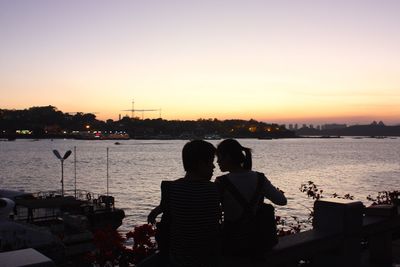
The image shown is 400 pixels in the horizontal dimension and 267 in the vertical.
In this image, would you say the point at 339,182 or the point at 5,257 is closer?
the point at 5,257

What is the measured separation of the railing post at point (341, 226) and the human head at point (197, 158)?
2192 mm

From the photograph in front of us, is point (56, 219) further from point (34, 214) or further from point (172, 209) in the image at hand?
point (172, 209)

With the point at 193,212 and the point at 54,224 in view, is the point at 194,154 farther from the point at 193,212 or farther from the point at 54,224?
the point at 54,224

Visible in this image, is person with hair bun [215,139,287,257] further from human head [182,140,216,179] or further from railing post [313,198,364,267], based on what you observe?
railing post [313,198,364,267]

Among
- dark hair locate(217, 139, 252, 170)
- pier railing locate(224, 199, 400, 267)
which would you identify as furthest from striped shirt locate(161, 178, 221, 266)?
pier railing locate(224, 199, 400, 267)

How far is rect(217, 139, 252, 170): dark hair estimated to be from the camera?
13.8 ft

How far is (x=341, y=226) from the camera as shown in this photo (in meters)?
5.21

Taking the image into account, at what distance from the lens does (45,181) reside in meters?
81.6

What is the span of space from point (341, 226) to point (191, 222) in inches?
92.2

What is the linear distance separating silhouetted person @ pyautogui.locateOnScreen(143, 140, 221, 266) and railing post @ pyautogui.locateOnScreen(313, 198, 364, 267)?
2009 mm

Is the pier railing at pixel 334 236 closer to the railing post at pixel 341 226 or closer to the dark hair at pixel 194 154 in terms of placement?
the railing post at pixel 341 226

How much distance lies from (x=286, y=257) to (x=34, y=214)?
26320mm

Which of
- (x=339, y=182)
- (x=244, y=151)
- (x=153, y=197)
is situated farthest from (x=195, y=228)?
(x=339, y=182)

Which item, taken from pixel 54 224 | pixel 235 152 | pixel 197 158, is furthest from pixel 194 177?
pixel 54 224
